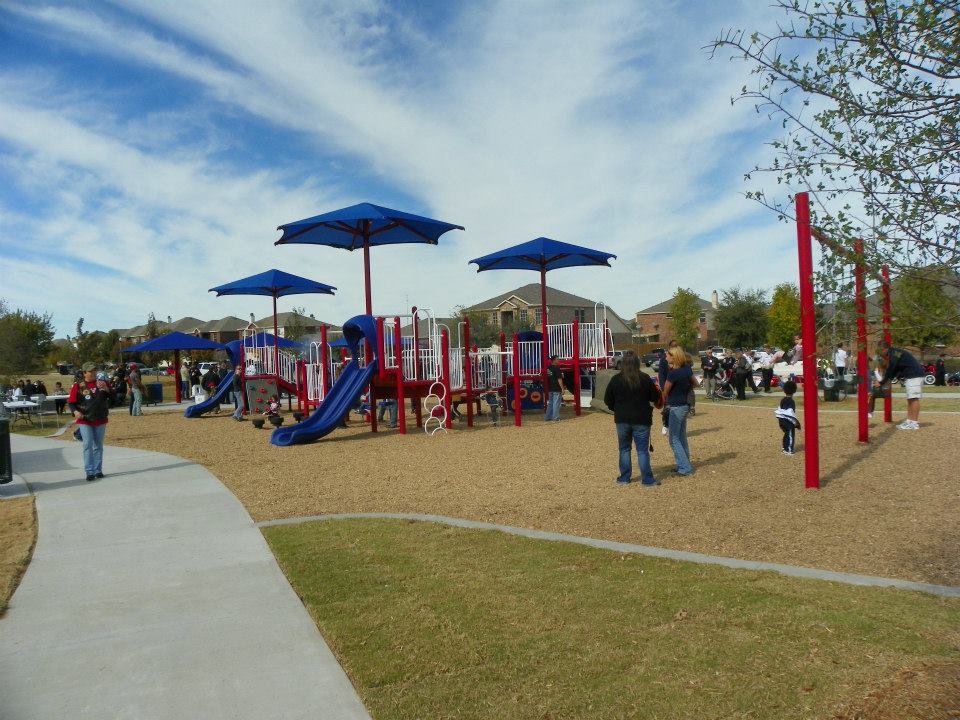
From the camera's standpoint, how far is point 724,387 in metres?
22.5

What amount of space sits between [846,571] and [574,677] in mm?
2720

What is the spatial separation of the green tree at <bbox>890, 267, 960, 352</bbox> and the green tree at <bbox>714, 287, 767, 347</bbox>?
67357mm

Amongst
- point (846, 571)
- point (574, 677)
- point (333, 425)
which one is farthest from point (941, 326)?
point (333, 425)

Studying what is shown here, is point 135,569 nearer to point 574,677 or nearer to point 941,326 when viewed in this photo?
point 574,677

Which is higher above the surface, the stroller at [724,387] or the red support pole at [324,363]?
the red support pole at [324,363]

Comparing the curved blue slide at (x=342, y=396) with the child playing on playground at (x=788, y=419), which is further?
the curved blue slide at (x=342, y=396)

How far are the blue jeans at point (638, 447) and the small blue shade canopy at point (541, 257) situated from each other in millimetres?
9763

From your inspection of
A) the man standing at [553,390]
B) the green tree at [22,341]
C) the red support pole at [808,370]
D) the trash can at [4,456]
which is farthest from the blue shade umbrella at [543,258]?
the green tree at [22,341]

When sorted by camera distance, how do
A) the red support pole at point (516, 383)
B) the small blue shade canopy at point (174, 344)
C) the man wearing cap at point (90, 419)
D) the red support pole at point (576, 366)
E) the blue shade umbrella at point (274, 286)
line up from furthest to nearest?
the small blue shade canopy at point (174, 344), the blue shade umbrella at point (274, 286), the red support pole at point (576, 366), the red support pole at point (516, 383), the man wearing cap at point (90, 419)

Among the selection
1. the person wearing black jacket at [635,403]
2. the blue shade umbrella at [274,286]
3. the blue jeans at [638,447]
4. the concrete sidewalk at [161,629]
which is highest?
the blue shade umbrella at [274,286]

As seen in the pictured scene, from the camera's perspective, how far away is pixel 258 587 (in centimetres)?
534

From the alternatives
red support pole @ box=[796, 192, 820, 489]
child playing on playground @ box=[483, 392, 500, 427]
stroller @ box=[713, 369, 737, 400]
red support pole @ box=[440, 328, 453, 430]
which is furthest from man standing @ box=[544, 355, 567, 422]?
red support pole @ box=[796, 192, 820, 489]

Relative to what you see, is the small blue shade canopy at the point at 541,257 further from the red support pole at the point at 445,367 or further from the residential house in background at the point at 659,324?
the residential house in background at the point at 659,324

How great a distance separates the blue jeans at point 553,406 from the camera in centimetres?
1717
